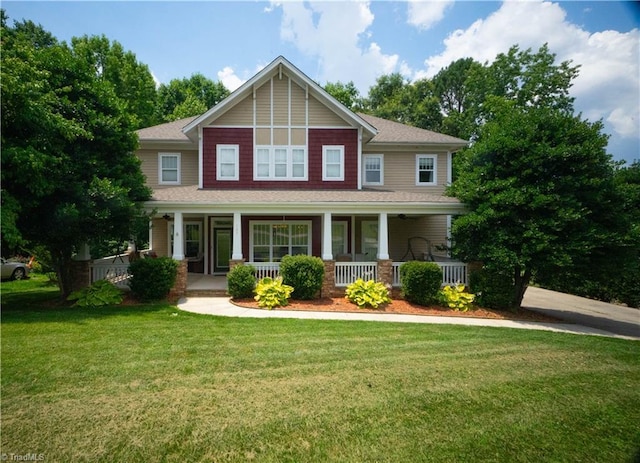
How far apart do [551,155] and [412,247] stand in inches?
306

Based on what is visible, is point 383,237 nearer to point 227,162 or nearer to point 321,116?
point 321,116

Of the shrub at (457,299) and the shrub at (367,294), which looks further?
the shrub at (457,299)

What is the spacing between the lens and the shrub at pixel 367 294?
971 cm

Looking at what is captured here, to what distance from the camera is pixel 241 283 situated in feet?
32.8

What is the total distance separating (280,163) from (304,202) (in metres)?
3.47

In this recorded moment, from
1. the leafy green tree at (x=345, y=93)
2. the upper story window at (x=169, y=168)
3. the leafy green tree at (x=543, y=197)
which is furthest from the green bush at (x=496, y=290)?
the leafy green tree at (x=345, y=93)

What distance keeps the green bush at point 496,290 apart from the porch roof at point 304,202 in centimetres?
247

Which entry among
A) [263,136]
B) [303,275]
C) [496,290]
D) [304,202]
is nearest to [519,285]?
[496,290]

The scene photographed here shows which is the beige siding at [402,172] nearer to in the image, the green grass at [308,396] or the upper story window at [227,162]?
the upper story window at [227,162]

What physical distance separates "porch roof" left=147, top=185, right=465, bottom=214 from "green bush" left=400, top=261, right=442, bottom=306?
7.26 feet

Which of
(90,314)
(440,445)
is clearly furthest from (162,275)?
(440,445)

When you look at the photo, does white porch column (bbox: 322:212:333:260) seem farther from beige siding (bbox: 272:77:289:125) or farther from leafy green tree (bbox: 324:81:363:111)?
leafy green tree (bbox: 324:81:363:111)

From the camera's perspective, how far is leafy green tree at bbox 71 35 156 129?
78.5 ft

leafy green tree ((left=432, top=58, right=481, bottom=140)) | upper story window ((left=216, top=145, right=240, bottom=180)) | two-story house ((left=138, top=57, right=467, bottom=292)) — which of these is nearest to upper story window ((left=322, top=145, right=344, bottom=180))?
two-story house ((left=138, top=57, right=467, bottom=292))
